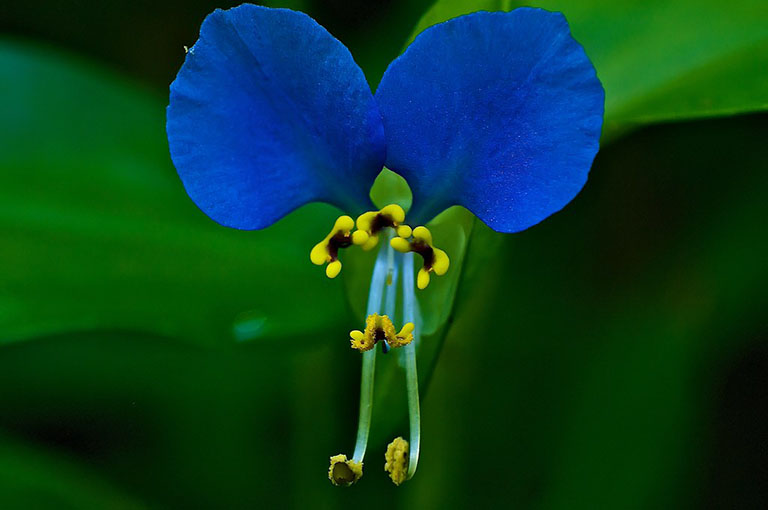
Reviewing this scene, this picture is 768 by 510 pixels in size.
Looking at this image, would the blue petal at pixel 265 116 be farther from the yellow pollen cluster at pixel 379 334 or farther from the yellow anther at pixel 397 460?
the yellow anther at pixel 397 460

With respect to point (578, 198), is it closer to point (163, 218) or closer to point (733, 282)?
point (733, 282)

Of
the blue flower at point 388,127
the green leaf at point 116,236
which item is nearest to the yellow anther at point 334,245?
the blue flower at point 388,127

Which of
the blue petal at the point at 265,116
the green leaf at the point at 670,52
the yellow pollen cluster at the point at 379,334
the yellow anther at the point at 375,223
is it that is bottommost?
the yellow pollen cluster at the point at 379,334

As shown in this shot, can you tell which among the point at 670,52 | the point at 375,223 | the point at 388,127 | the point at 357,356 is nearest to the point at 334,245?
the point at 375,223

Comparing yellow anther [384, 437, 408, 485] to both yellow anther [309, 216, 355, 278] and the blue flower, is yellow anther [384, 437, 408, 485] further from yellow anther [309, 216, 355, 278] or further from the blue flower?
yellow anther [309, 216, 355, 278]

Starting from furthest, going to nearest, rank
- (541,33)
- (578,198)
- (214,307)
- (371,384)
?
1. (578,198)
2. (214,307)
3. (371,384)
4. (541,33)

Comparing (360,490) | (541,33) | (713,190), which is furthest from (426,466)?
(541,33)

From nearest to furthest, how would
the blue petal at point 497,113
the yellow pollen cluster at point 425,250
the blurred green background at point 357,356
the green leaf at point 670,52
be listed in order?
the blue petal at point 497,113 → the yellow pollen cluster at point 425,250 → the green leaf at point 670,52 → the blurred green background at point 357,356
